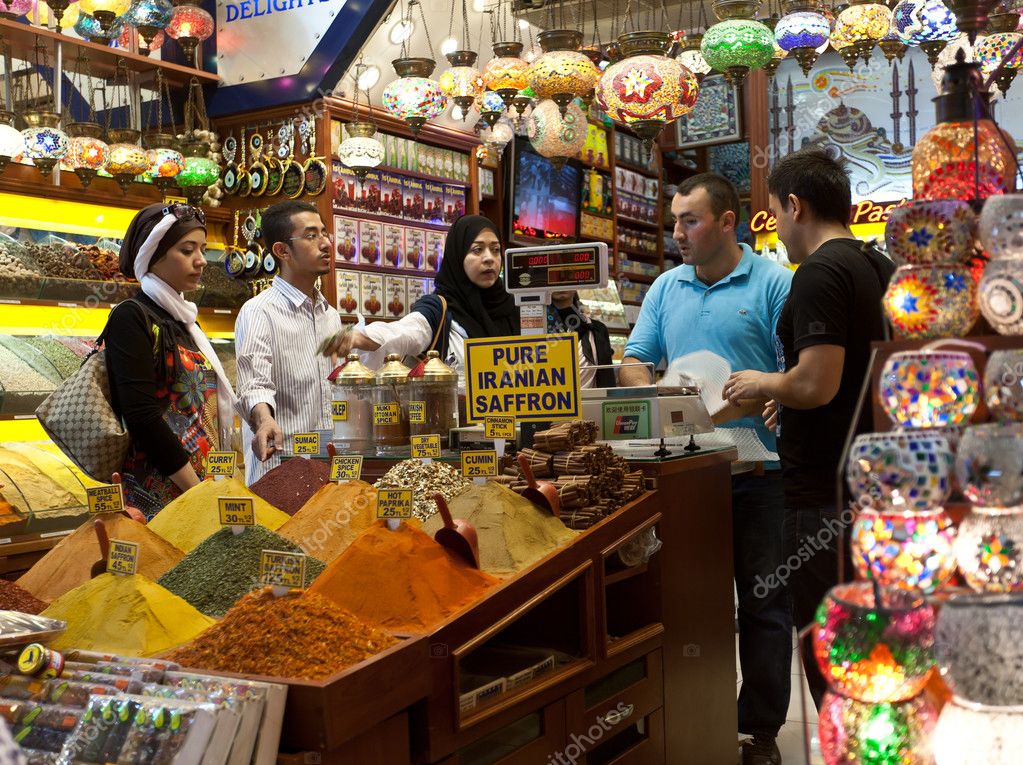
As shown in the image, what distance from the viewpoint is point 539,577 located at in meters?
1.99

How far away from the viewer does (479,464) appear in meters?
2.24

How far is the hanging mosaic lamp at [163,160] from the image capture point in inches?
202

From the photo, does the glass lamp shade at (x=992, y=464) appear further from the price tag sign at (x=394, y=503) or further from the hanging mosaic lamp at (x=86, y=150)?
the hanging mosaic lamp at (x=86, y=150)

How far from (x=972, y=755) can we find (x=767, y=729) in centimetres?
237

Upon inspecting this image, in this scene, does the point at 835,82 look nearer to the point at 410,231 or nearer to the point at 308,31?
the point at 410,231

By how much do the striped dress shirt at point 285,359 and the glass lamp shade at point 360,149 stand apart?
1.85 m

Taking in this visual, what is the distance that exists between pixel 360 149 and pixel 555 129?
3.29 ft

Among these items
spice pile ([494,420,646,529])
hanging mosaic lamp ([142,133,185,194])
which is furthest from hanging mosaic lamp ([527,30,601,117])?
spice pile ([494,420,646,529])

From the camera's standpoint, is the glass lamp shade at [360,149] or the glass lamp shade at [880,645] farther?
the glass lamp shade at [360,149]

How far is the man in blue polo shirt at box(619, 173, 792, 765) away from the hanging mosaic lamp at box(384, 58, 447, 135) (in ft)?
6.50

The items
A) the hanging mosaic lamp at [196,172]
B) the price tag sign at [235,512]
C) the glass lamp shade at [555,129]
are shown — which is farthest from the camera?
the hanging mosaic lamp at [196,172]

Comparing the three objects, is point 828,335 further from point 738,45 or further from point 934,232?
point 738,45

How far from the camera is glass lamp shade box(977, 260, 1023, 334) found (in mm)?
936

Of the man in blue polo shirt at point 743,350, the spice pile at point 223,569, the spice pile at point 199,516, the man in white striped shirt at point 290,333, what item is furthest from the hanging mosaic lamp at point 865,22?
the spice pile at point 223,569
